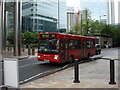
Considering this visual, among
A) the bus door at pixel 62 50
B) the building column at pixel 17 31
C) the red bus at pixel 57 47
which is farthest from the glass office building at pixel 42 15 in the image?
the bus door at pixel 62 50

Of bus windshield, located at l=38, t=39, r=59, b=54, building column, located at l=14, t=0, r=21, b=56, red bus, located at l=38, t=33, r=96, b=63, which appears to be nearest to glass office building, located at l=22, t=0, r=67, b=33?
building column, located at l=14, t=0, r=21, b=56

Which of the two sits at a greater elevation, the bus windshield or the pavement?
the bus windshield

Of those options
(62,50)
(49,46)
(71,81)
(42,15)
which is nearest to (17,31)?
(49,46)

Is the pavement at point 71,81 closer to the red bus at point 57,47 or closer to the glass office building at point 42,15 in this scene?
the red bus at point 57,47

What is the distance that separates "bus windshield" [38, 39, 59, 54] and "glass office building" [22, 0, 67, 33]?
237 ft

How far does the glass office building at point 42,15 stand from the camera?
309ft

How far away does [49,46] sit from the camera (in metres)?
15.0

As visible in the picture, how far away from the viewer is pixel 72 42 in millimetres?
16766

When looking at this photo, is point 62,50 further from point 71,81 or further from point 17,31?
point 17,31

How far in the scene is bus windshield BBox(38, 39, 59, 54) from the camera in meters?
14.8

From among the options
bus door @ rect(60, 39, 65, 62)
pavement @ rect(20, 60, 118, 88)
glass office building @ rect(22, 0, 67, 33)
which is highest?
glass office building @ rect(22, 0, 67, 33)

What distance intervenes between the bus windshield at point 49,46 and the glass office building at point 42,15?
237ft

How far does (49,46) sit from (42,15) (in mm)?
87537

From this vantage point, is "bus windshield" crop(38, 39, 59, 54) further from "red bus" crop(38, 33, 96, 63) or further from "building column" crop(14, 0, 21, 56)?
"building column" crop(14, 0, 21, 56)
